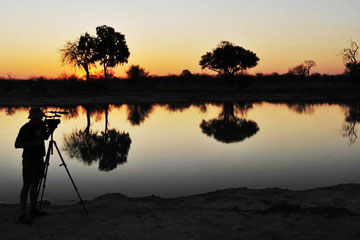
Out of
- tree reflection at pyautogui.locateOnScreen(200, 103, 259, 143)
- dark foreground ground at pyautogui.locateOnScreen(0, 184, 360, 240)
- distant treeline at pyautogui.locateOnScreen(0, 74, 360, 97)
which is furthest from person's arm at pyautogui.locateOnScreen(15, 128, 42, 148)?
distant treeline at pyautogui.locateOnScreen(0, 74, 360, 97)

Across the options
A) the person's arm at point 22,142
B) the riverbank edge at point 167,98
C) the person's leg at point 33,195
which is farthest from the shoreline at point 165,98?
the person's arm at point 22,142

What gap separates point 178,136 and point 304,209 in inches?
380

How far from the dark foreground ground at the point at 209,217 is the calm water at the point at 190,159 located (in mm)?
879

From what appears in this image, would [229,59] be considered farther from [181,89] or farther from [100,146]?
[100,146]

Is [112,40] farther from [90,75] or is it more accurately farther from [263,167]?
[263,167]

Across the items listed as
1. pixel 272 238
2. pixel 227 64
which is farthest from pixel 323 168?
pixel 227 64

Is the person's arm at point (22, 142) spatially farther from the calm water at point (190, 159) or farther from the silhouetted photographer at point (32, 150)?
the calm water at point (190, 159)

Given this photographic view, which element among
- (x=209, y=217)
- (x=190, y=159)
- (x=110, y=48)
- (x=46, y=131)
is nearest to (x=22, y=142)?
(x=46, y=131)

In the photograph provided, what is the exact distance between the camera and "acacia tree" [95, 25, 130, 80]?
1970 inches

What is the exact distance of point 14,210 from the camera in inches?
252

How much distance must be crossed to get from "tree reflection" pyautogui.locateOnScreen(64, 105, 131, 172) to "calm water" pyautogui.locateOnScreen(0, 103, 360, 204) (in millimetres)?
30

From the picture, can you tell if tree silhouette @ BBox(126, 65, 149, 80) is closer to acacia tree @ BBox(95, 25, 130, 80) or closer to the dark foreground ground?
acacia tree @ BBox(95, 25, 130, 80)

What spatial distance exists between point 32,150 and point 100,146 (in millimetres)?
7492

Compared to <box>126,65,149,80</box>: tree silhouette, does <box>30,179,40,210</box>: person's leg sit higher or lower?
lower
